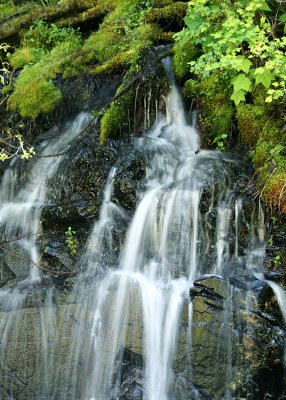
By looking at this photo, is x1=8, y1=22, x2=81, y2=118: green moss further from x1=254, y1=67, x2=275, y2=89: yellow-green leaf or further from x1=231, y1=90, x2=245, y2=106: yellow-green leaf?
x1=254, y1=67, x2=275, y2=89: yellow-green leaf

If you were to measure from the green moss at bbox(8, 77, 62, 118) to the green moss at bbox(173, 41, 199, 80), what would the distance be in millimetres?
2167

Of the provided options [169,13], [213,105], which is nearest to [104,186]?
[213,105]

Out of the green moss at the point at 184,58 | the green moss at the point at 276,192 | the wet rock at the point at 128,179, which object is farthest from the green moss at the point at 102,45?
the green moss at the point at 276,192

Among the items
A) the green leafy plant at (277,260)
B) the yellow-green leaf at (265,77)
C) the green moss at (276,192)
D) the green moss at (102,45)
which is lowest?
the green leafy plant at (277,260)

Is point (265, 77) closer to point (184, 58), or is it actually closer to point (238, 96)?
point (238, 96)

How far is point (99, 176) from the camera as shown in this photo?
6.23 meters

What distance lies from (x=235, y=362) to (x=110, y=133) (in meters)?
3.81

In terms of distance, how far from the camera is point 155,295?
16.5 feet

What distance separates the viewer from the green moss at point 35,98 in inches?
299

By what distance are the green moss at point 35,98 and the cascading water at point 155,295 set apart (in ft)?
7.43

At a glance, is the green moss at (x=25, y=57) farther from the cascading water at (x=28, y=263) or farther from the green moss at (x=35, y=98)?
the cascading water at (x=28, y=263)

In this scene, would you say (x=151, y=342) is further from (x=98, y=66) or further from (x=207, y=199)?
(x=98, y=66)

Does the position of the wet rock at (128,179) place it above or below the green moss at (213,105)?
below

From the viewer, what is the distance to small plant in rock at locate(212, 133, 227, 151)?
650 cm
